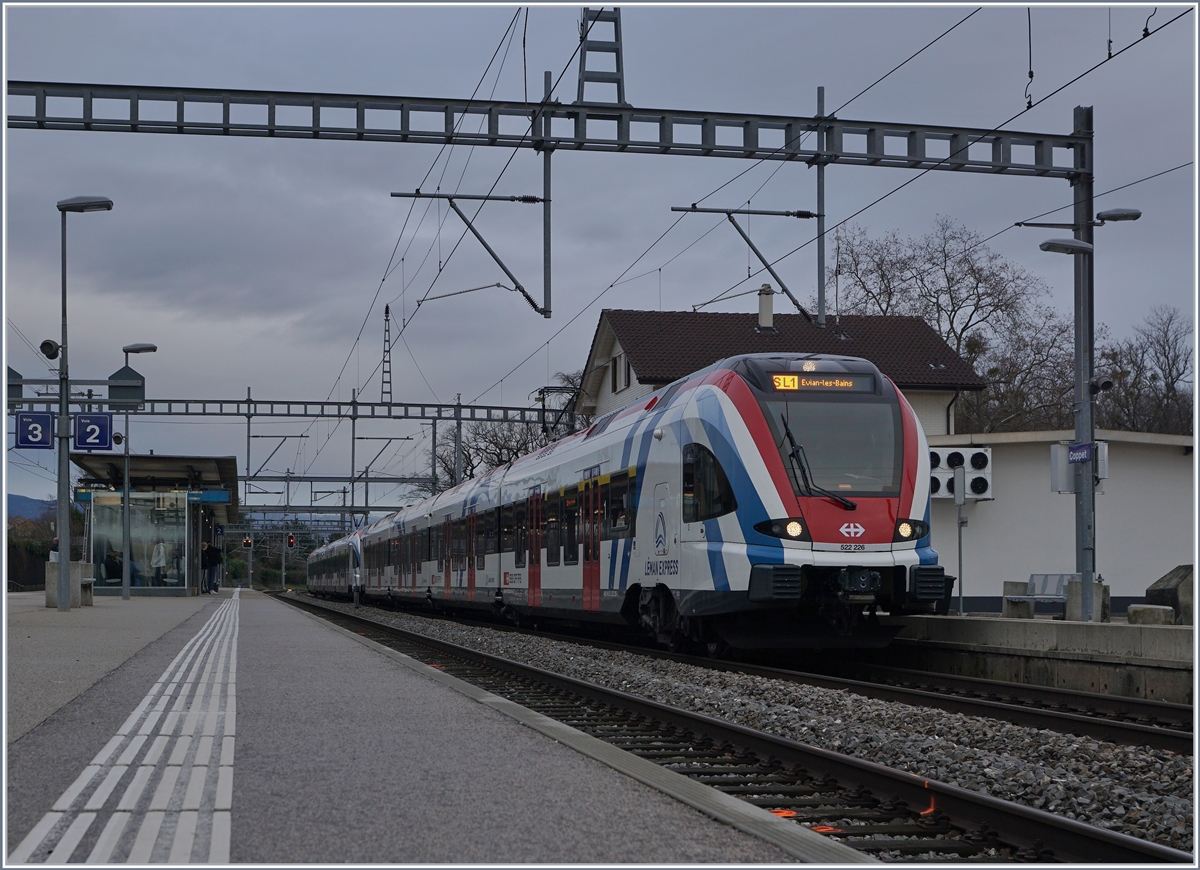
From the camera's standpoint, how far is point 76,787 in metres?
6.61

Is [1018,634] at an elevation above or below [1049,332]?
below

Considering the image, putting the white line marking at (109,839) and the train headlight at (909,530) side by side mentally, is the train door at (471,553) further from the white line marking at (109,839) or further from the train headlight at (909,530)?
the white line marking at (109,839)

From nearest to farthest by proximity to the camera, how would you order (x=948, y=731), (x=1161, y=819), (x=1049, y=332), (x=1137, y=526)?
(x=1161, y=819), (x=948, y=731), (x=1137, y=526), (x=1049, y=332)

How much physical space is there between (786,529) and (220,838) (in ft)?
28.9

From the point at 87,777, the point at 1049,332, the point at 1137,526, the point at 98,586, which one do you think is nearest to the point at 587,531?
the point at 87,777

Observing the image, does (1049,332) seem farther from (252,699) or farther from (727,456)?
(252,699)

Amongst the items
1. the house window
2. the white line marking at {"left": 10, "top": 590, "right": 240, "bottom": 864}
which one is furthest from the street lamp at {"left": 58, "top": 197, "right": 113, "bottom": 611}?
the house window

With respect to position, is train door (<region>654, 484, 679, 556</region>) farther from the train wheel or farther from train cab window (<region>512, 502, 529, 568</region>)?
train cab window (<region>512, 502, 529, 568</region>)

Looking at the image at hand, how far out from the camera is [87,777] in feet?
22.8

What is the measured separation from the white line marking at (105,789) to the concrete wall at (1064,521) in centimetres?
2507

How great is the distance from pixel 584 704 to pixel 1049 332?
146 feet

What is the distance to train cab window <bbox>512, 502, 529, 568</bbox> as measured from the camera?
23641mm

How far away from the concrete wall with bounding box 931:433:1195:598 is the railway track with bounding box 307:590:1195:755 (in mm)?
16484

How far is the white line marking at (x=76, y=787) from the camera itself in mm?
6132
